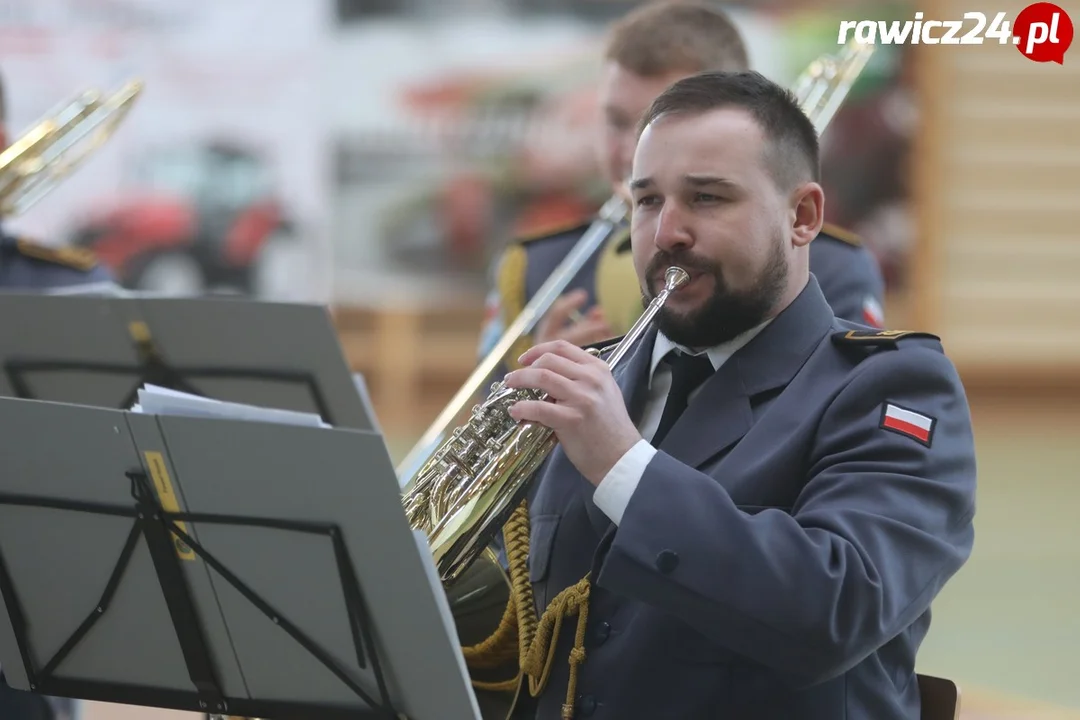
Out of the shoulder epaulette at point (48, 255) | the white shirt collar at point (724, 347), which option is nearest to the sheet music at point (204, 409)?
the white shirt collar at point (724, 347)

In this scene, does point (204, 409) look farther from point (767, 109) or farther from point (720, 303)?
point (767, 109)

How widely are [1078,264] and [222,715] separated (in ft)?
25.1

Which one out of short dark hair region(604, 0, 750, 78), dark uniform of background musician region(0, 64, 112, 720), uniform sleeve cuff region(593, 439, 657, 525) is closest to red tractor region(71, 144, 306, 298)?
dark uniform of background musician region(0, 64, 112, 720)

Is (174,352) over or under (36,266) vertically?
over

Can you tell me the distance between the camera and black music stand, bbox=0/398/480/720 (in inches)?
56.4

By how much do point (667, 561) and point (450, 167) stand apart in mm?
6494

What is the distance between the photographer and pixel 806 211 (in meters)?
1.64

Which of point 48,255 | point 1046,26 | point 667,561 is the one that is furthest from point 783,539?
point 1046,26

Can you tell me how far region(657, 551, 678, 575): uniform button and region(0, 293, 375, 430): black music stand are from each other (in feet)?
2.89

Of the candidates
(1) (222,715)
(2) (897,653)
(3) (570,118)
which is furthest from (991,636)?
(3) (570,118)

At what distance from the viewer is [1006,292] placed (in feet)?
27.5

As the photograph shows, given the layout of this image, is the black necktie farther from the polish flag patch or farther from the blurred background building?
the blurred background building

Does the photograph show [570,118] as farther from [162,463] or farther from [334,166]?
[162,463]

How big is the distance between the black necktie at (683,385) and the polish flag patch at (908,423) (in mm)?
260
